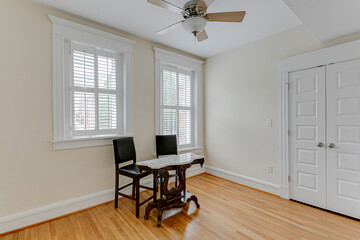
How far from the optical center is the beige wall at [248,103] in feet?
9.80

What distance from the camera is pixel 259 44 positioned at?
10.6 ft

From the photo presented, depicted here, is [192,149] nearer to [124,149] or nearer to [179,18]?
[124,149]

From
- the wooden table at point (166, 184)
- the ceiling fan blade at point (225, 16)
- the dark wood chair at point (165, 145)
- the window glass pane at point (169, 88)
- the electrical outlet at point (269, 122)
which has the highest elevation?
the ceiling fan blade at point (225, 16)

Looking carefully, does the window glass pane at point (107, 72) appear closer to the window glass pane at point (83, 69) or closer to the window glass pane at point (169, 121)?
the window glass pane at point (83, 69)

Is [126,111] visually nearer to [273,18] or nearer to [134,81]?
[134,81]

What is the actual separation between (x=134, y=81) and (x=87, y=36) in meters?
0.93

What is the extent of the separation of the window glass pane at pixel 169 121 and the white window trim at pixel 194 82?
0.20m

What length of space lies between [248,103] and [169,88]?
162cm

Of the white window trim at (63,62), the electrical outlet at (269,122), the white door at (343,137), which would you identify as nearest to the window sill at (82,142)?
the white window trim at (63,62)

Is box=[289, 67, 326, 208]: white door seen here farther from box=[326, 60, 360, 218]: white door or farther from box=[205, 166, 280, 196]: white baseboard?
box=[205, 166, 280, 196]: white baseboard

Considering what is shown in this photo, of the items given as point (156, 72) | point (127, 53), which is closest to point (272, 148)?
point (156, 72)

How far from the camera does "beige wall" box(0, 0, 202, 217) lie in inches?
80.4

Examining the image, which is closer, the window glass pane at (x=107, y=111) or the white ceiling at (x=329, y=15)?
the white ceiling at (x=329, y=15)

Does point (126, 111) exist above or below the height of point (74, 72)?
below
